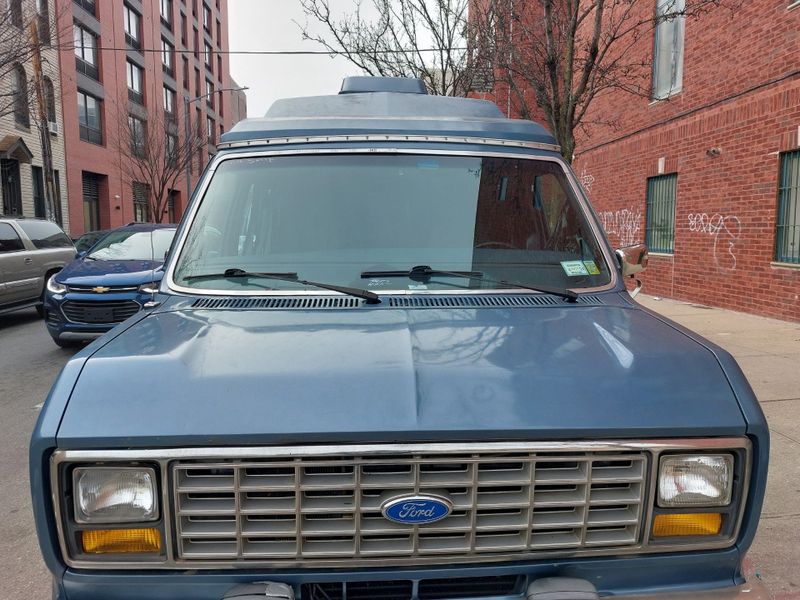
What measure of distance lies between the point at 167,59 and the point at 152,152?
12.5 meters

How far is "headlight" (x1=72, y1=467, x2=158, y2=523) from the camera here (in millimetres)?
1657

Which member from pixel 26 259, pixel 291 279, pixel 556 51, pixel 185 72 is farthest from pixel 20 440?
pixel 185 72

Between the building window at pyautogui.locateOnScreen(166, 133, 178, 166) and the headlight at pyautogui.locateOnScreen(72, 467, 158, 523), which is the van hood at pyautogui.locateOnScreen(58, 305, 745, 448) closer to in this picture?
the headlight at pyautogui.locateOnScreen(72, 467, 158, 523)

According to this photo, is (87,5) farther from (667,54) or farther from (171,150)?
(667,54)

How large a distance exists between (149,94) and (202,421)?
125 ft

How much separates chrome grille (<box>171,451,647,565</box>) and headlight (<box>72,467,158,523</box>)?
84mm

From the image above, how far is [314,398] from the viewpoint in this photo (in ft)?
5.57

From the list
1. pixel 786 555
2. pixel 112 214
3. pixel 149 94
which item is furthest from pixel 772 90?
pixel 149 94

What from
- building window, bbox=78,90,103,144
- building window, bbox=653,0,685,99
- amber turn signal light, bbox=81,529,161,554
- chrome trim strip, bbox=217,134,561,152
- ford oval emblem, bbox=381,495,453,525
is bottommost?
amber turn signal light, bbox=81,529,161,554

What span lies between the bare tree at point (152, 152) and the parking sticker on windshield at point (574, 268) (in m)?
28.7

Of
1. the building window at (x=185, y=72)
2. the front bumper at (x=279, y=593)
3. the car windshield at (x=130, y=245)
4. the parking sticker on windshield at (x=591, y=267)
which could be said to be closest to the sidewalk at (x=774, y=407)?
the front bumper at (x=279, y=593)

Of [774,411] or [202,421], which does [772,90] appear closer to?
[774,411]

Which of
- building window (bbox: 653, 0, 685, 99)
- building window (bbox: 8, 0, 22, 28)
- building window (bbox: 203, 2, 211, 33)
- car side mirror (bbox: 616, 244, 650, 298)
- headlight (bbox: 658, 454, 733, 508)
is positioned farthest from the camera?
building window (bbox: 203, 2, 211, 33)

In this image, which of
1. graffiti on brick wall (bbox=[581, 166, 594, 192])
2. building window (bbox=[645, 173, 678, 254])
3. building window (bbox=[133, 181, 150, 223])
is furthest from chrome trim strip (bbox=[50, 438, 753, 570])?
building window (bbox=[133, 181, 150, 223])
